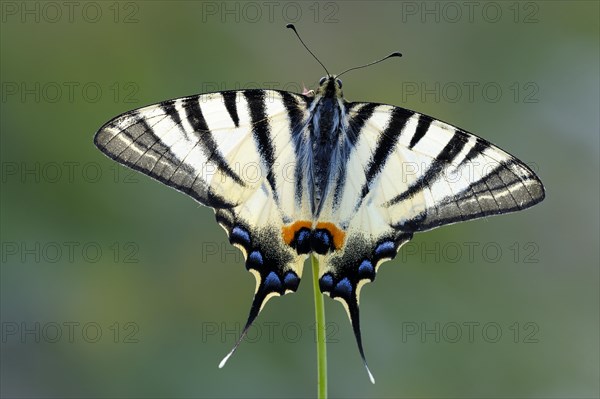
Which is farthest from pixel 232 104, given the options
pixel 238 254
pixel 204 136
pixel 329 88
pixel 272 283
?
pixel 238 254

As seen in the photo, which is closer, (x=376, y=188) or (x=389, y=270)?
(x=376, y=188)

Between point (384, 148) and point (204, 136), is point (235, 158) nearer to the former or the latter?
point (204, 136)

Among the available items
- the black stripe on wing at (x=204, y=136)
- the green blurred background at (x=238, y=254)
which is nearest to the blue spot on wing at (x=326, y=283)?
the black stripe on wing at (x=204, y=136)

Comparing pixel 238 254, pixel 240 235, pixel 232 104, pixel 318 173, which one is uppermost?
pixel 232 104

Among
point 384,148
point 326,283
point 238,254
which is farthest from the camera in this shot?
point 238,254

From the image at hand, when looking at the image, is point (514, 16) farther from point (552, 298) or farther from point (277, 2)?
point (552, 298)

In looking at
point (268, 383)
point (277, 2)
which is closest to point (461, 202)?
point (268, 383)

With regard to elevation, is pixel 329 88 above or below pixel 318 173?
above

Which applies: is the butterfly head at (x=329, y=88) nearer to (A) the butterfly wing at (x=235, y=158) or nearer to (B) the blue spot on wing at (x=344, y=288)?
(A) the butterfly wing at (x=235, y=158)
